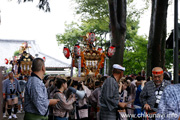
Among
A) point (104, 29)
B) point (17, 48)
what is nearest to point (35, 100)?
point (104, 29)

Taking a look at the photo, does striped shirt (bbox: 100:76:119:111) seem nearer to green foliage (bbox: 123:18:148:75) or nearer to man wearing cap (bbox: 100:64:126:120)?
man wearing cap (bbox: 100:64:126:120)

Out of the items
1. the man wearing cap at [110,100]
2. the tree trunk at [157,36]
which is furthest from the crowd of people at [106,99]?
the tree trunk at [157,36]

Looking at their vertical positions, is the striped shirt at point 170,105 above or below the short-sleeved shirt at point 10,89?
above

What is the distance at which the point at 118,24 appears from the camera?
1487cm

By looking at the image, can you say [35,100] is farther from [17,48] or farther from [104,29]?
[17,48]

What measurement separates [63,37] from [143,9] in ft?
48.4

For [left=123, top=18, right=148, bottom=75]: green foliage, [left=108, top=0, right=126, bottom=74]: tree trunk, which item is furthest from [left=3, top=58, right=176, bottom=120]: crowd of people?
[left=123, top=18, right=148, bottom=75]: green foliage

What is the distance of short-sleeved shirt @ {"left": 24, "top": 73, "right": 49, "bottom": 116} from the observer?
4.18 metres

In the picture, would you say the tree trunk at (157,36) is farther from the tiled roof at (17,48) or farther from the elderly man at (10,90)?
the tiled roof at (17,48)

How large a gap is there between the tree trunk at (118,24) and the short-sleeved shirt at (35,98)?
10.2 metres

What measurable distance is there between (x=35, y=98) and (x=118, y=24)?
11.3 m

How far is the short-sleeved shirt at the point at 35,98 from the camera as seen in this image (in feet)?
13.7

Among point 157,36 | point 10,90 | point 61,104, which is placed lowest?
point 10,90

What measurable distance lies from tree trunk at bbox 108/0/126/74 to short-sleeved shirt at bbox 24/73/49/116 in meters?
10.2
